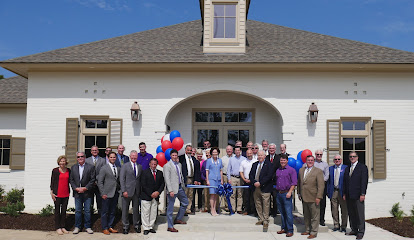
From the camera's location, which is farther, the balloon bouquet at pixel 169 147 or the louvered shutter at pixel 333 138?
the louvered shutter at pixel 333 138

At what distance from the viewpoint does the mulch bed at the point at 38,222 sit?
27.8 feet

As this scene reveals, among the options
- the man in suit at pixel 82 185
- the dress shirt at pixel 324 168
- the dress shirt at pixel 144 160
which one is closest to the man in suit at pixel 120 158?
the dress shirt at pixel 144 160

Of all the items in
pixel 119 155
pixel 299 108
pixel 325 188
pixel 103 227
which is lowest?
pixel 103 227

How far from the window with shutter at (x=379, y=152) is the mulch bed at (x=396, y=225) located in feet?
4.31

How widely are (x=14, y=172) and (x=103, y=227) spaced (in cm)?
714

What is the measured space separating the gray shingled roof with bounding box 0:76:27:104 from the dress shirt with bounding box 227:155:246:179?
337 inches

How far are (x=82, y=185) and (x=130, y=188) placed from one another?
107 cm

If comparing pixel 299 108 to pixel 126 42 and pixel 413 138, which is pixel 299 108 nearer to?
pixel 413 138

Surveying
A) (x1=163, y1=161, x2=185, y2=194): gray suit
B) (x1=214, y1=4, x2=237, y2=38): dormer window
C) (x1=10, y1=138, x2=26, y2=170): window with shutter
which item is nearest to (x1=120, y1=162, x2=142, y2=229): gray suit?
(x1=163, y1=161, x2=185, y2=194): gray suit

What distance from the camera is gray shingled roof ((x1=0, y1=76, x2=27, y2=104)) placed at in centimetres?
1361

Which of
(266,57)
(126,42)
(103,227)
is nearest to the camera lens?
(103,227)

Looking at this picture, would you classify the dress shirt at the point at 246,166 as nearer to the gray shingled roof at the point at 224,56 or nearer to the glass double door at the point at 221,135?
the glass double door at the point at 221,135

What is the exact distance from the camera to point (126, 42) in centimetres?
1248

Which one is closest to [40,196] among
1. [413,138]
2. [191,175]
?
[191,175]
